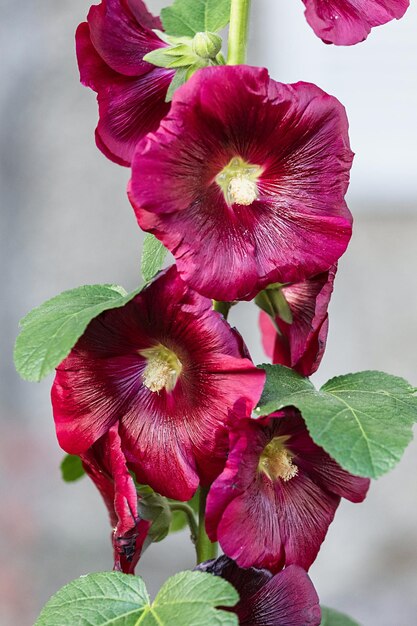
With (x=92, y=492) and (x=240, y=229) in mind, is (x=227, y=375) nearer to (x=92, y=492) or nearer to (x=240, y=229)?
(x=240, y=229)

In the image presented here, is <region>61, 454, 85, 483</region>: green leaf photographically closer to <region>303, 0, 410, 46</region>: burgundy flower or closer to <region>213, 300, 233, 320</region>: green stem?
<region>213, 300, 233, 320</region>: green stem

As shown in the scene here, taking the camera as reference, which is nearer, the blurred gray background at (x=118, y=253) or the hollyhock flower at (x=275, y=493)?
the hollyhock flower at (x=275, y=493)

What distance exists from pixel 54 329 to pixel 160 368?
99 millimetres

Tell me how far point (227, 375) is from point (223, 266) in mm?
72

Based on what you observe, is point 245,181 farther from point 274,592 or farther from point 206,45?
point 274,592

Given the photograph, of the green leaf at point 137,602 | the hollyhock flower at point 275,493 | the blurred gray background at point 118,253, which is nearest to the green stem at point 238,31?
the hollyhock flower at point 275,493

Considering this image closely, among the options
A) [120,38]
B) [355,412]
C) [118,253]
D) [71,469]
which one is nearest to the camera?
[355,412]

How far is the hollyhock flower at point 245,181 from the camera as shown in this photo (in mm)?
582

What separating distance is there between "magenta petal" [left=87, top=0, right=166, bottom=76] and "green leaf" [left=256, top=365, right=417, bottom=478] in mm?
250

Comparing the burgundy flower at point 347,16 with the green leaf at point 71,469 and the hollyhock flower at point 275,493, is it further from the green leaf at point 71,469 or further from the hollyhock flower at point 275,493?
the green leaf at point 71,469

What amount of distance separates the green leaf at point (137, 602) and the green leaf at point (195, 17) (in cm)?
42

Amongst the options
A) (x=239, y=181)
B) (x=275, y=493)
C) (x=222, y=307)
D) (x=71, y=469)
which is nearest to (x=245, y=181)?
(x=239, y=181)

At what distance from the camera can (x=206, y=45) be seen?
0.67 meters

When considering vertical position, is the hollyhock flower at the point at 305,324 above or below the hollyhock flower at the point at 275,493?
above
